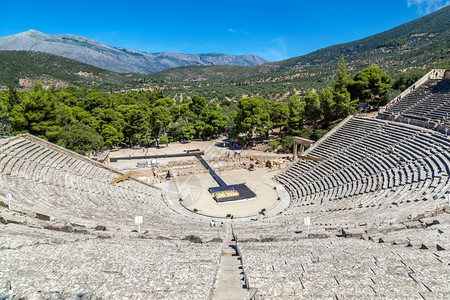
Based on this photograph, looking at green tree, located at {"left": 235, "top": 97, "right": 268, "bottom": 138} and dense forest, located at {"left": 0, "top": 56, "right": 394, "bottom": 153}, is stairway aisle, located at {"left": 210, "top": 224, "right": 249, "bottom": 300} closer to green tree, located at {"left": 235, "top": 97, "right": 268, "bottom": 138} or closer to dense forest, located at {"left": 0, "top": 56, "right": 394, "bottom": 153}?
dense forest, located at {"left": 0, "top": 56, "right": 394, "bottom": 153}

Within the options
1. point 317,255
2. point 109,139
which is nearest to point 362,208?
point 317,255

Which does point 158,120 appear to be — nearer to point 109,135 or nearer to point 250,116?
point 109,135

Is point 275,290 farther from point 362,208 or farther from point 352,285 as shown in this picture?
point 362,208

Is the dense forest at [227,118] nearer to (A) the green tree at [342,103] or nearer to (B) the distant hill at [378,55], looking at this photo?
(A) the green tree at [342,103]

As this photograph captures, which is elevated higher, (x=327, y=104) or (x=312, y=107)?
(x=327, y=104)

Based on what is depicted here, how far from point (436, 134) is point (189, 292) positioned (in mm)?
22622

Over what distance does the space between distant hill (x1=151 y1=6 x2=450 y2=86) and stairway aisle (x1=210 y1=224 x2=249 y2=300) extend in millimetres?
68989

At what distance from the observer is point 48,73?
90.6 m

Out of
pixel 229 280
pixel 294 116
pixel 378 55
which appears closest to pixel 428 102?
pixel 294 116

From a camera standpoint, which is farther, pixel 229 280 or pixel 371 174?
pixel 371 174

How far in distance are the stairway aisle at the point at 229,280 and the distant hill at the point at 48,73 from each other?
86366 millimetres

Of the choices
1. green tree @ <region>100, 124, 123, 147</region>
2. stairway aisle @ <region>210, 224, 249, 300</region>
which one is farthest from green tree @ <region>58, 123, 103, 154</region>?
stairway aisle @ <region>210, 224, 249, 300</region>

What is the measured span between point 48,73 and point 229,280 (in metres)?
104

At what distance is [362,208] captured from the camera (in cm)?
1508
